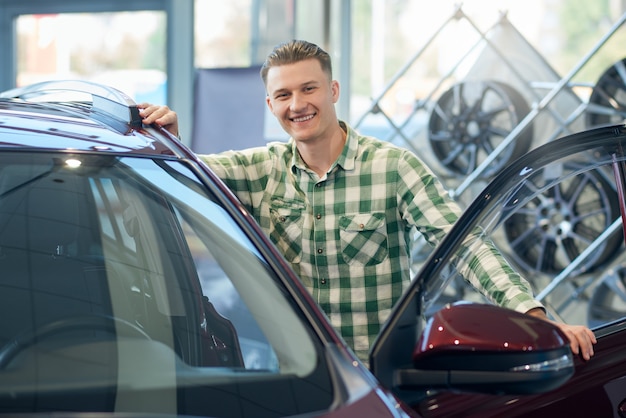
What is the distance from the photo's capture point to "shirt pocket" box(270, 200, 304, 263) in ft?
8.24

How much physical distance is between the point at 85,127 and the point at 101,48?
306 inches

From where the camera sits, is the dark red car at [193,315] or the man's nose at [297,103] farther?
the man's nose at [297,103]

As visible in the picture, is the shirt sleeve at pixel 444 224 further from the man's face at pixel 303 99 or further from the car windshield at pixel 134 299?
the car windshield at pixel 134 299

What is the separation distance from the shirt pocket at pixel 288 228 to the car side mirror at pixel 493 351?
1.04 metres

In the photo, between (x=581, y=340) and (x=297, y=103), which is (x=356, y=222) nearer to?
(x=297, y=103)

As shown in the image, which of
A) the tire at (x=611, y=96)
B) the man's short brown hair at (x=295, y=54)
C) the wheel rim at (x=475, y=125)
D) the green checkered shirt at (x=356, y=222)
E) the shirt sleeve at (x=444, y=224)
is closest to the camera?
the shirt sleeve at (x=444, y=224)

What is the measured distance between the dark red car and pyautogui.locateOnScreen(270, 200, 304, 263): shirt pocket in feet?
2.10

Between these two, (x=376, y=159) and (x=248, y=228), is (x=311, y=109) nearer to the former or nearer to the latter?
(x=376, y=159)

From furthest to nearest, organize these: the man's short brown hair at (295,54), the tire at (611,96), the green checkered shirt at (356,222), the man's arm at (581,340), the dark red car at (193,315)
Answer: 1. the tire at (611,96)
2. the man's short brown hair at (295,54)
3. the green checkered shirt at (356,222)
4. the man's arm at (581,340)
5. the dark red car at (193,315)

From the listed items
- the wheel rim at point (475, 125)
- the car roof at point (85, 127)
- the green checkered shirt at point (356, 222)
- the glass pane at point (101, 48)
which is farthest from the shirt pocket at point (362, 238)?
the glass pane at point (101, 48)

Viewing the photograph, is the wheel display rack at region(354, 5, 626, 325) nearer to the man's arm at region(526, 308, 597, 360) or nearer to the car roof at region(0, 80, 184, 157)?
the man's arm at region(526, 308, 597, 360)

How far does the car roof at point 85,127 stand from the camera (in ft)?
5.54

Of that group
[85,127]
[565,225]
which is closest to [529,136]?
[565,225]

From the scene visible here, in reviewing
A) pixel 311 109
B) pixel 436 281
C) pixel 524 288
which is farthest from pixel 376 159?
pixel 436 281
